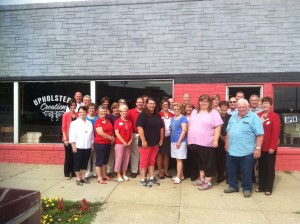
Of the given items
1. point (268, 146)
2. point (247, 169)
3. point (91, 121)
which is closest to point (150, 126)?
point (91, 121)

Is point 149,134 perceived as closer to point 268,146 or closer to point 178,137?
point 178,137

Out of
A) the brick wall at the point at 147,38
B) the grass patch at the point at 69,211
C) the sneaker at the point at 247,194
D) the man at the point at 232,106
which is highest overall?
the brick wall at the point at 147,38

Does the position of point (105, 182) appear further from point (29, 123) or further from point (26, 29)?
point (26, 29)

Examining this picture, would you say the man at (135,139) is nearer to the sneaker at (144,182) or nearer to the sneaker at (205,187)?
the sneaker at (144,182)

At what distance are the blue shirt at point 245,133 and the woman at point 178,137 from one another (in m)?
0.96

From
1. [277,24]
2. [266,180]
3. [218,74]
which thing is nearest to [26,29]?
[218,74]

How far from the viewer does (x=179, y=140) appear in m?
5.48

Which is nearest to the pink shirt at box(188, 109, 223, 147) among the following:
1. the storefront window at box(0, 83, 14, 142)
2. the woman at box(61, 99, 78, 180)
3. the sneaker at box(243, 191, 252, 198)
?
the sneaker at box(243, 191, 252, 198)

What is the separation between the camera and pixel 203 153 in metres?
5.24

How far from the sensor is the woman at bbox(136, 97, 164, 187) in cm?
546

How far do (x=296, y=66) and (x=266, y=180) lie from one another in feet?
10.5

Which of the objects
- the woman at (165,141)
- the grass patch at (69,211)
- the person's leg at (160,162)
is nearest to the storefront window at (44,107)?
the woman at (165,141)

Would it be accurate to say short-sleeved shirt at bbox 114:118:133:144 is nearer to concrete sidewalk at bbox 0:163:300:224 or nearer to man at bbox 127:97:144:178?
man at bbox 127:97:144:178

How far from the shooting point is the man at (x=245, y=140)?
187 inches
